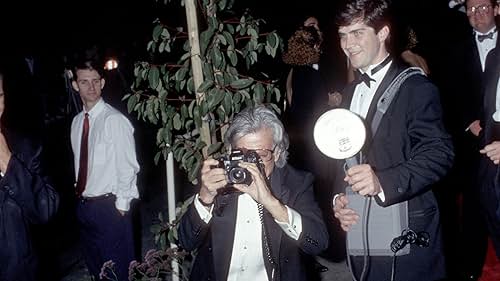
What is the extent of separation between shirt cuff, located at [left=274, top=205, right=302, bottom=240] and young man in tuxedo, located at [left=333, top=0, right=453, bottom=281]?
0.20 m

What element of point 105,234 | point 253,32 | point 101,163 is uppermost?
point 253,32

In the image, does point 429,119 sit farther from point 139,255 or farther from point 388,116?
point 139,255

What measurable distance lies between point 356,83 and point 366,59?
0.20m

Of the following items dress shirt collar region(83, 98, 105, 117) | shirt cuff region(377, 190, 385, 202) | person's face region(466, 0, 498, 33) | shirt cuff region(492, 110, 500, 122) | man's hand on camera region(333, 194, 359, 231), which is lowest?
man's hand on camera region(333, 194, 359, 231)

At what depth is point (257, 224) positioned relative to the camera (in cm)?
281

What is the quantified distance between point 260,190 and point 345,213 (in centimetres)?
43

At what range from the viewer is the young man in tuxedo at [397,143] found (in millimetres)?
2432

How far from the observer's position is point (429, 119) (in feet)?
8.16

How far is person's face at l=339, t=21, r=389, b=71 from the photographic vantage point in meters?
2.59

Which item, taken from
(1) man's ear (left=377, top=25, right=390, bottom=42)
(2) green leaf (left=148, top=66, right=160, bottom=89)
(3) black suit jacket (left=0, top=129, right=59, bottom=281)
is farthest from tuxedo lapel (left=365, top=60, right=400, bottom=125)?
(3) black suit jacket (left=0, top=129, right=59, bottom=281)

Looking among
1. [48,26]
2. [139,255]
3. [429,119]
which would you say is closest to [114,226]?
[139,255]

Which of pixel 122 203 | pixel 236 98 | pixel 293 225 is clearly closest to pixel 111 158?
pixel 122 203

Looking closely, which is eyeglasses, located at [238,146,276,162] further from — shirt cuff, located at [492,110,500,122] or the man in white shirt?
the man in white shirt

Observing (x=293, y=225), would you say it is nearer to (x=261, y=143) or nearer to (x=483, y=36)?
(x=261, y=143)
